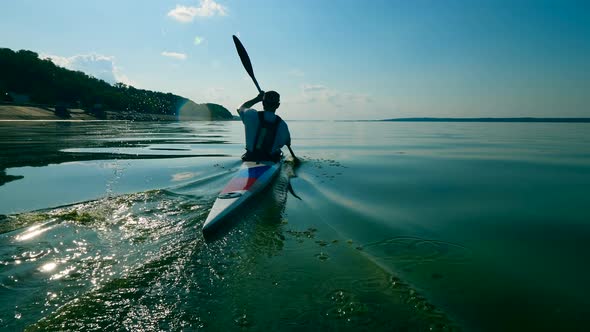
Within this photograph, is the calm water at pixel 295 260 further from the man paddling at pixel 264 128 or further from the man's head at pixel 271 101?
the man's head at pixel 271 101

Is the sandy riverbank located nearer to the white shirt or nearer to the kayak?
the white shirt

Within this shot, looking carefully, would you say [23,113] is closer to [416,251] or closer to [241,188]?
[241,188]

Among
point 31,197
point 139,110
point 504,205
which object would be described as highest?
point 139,110

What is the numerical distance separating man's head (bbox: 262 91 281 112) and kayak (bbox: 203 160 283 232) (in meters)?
1.94

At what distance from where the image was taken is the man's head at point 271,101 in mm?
10195

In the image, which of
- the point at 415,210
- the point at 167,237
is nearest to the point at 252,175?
the point at 167,237

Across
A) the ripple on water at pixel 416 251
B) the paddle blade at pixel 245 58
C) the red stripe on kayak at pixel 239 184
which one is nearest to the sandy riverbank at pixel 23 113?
the paddle blade at pixel 245 58

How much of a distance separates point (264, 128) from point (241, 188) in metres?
3.67

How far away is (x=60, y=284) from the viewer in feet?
10.6

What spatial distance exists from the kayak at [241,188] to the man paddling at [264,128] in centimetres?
43

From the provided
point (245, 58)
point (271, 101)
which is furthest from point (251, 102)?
point (245, 58)

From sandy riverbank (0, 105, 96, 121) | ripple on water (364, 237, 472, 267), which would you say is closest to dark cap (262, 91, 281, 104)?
ripple on water (364, 237, 472, 267)

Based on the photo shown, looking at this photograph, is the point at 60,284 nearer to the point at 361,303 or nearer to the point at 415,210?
the point at 361,303

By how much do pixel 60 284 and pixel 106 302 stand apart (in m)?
0.77
